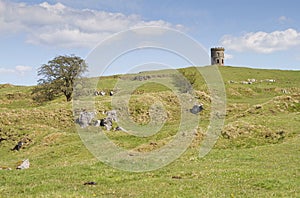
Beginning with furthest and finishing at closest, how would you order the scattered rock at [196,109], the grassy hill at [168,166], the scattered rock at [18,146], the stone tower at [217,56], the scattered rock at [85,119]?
the stone tower at [217,56] < the scattered rock at [196,109] < the scattered rock at [85,119] < the scattered rock at [18,146] < the grassy hill at [168,166]

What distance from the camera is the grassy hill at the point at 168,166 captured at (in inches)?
660

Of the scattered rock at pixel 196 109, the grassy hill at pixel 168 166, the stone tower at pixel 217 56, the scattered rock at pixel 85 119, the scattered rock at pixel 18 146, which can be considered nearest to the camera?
the grassy hill at pixel 168 166

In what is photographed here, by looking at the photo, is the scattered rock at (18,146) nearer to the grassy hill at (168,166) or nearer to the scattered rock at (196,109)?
the grassy hill at (168,166)

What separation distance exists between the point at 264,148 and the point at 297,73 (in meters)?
106

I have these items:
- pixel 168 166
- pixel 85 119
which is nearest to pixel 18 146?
pixel 85 119

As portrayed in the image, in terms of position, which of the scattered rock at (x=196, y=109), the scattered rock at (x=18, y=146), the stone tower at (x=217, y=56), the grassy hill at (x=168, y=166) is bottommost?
the scattered rock at (x=18, y=146)

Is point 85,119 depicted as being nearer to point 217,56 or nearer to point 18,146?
point 18,146

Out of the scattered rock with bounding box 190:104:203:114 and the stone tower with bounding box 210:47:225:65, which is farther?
the stone tower with bounding box 210:47:225:65

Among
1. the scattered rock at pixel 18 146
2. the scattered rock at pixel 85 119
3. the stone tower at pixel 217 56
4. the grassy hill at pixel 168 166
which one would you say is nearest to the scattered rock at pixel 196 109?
the grassy hill at pixel 168 166

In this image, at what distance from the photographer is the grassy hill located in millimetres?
16766

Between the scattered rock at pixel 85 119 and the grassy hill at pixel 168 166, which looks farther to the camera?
the scattered rock at pixel 85 119

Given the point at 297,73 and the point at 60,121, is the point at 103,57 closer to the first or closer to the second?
the point at 60,121

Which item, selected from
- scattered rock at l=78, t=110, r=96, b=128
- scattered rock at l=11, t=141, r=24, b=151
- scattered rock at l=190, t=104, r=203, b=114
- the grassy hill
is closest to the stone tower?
the grassy hill

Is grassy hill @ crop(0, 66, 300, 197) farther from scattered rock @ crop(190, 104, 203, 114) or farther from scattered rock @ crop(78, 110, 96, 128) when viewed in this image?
scattered rock @ crop(78, 110, 96, 128)
